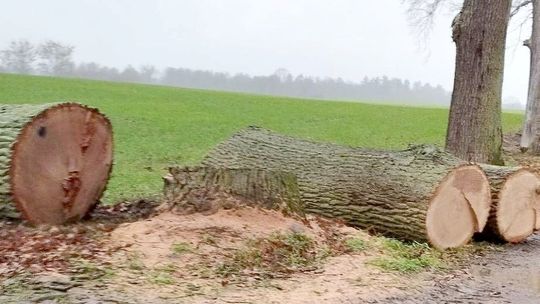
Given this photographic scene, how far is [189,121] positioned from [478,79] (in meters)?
12.9

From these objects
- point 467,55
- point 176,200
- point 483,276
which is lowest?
point 483,276

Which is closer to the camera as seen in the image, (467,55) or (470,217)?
(470,217)

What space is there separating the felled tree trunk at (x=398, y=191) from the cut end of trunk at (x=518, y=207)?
0.26 m

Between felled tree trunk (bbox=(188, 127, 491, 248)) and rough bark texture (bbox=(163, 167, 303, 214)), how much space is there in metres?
0.28

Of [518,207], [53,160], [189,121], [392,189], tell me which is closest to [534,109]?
[518,207]

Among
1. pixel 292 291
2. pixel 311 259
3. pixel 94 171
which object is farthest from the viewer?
pixel 94 171

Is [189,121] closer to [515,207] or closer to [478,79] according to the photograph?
[478,79]

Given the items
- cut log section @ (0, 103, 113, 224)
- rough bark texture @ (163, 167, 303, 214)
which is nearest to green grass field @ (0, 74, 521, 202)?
cut log section @ (0, 103, 113, 224)

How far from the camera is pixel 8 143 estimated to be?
5820 mm

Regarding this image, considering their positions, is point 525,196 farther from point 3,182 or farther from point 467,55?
point 3,182

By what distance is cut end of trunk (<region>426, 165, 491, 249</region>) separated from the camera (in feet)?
22.1

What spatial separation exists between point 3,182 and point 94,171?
1061 millimetres

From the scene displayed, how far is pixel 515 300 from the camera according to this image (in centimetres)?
528

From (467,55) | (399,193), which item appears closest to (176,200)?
(399,193)
